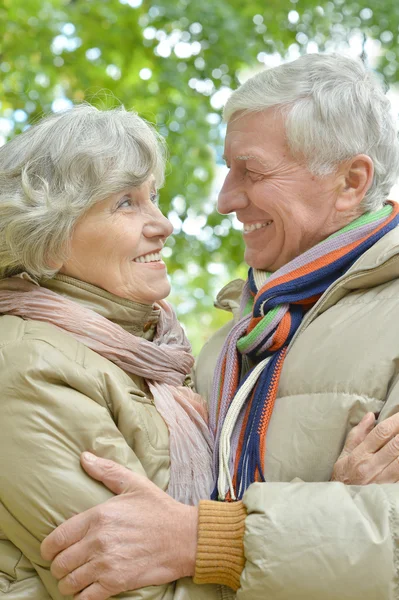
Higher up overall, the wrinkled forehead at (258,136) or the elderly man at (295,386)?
the wrinkled forehead at (258,136)

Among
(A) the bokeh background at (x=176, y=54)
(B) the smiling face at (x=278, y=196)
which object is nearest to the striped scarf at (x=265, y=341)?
(B) the smiling face at (x=278, y=196)

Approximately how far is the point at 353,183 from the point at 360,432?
36.8 inches

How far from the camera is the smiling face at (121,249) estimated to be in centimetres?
245

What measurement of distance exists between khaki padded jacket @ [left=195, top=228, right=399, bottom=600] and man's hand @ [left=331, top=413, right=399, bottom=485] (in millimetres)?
57

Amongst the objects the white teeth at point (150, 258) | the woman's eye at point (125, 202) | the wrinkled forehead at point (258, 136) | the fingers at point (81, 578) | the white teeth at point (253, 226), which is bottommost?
the fingers at point (81, 578)

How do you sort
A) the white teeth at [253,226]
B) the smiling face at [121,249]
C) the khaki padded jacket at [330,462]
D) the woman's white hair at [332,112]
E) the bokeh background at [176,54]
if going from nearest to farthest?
the khaki padded jacket at [330,462]
the smiling face at [121,249]
the woman's white hair at [332,112]
the white teeth at [253,226]
the bokeh background at [176,54]

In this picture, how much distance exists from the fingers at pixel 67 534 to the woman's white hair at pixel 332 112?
1359 millimetres

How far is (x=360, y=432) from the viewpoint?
2.19 metres

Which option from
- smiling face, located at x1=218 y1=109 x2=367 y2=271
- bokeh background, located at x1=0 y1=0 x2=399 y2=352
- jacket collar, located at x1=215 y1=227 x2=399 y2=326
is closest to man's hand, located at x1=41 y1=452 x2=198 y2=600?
jacket collar, located at x1=215 y1=227 x2=399 y2=326

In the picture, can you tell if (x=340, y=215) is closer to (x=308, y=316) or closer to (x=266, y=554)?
(x=308, y=316)

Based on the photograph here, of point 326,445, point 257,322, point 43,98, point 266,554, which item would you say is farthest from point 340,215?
point 43,98

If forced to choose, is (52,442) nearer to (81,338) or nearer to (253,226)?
(81,338)

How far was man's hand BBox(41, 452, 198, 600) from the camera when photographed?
203 cm

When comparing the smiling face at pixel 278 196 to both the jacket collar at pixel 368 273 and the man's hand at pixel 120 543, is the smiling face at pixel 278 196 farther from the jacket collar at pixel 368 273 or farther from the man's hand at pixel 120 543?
the man's hand at pixel 120 543
